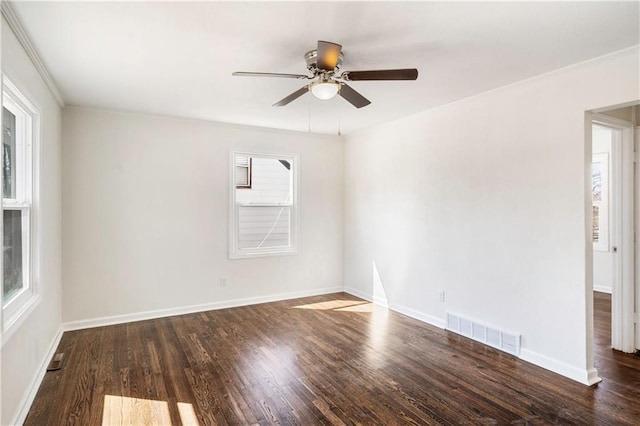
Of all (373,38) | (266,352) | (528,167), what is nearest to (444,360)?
(266,352)

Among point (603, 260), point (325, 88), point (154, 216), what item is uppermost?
point (325, 88)

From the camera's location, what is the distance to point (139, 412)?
8.04 ft

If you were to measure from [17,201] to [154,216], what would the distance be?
1882 mm

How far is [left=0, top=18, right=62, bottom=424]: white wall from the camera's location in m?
2.16

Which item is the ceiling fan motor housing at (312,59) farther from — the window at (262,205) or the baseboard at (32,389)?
the baseboard at (32,389)

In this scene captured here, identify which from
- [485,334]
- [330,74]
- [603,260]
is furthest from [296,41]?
[603,260]

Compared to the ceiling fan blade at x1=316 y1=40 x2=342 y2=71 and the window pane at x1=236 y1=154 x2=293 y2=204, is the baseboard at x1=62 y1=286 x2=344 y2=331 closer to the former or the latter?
the window pane at x1=236 y1=154 x2=293 y2=204

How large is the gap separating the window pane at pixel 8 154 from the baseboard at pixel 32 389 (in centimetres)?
138

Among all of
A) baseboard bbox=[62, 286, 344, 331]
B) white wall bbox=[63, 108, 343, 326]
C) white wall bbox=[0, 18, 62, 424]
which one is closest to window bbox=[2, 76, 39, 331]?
white wall bbox=[0, 18, 62, 424]

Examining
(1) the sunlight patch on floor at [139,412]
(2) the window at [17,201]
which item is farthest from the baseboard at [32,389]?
(2) the window at [17,201]

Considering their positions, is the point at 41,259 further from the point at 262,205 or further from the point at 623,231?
the point at 623,231

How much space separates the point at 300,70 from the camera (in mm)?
2957

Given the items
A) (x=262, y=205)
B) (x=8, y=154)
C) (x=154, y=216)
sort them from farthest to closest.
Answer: (x=262, y=205) < (x=154, y=216) < (x=8, y=154)

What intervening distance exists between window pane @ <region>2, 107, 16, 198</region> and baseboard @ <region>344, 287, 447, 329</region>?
4.08 m
